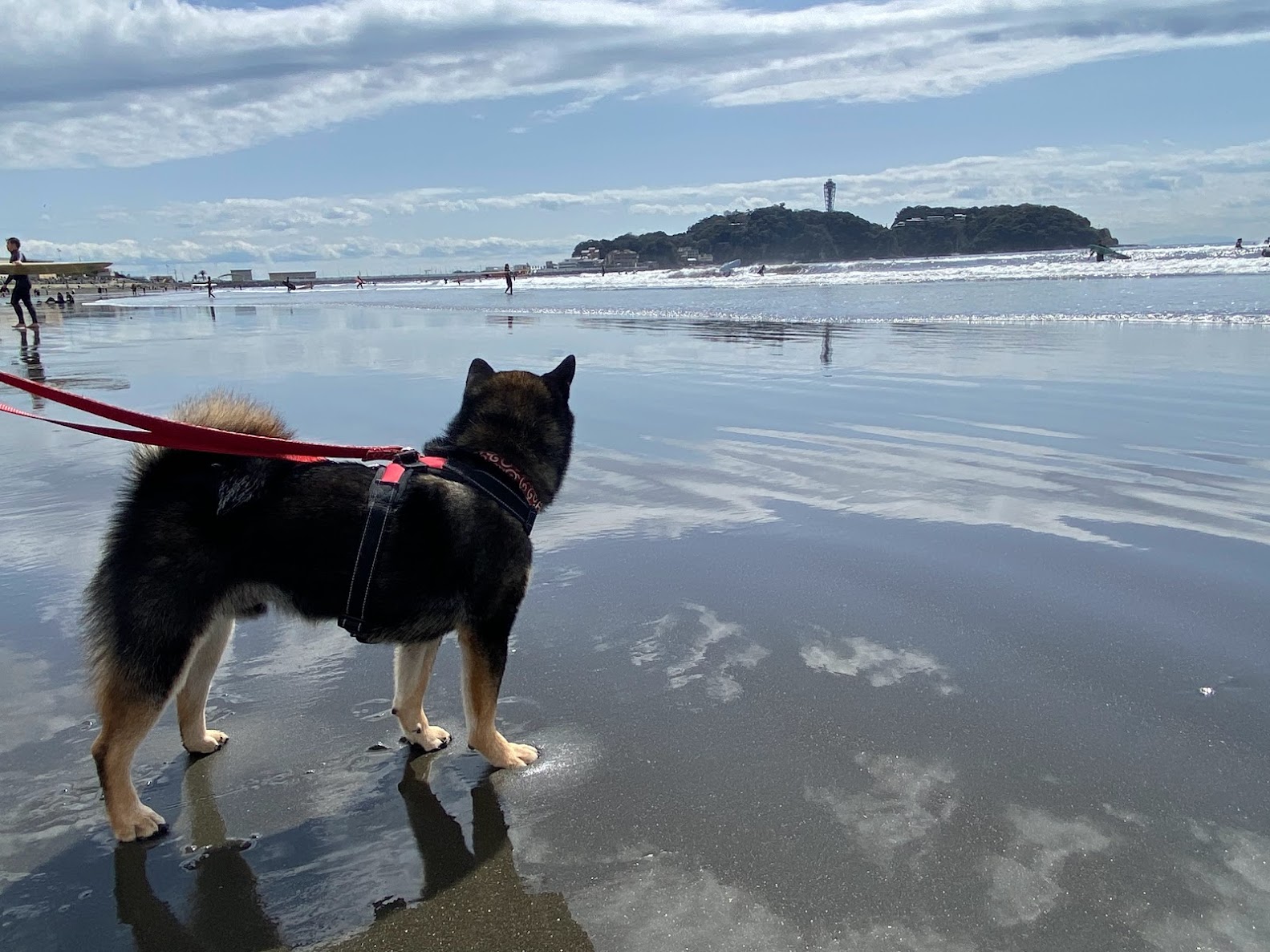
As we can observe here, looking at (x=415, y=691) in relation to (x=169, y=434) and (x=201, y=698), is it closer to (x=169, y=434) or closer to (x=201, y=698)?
(x=201, y=698)

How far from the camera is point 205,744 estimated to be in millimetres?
3441

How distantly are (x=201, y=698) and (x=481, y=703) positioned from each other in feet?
3.69

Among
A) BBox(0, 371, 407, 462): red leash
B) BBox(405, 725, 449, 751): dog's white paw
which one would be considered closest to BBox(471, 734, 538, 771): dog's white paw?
BBox(405, 725, 449, 751): dog's white paw

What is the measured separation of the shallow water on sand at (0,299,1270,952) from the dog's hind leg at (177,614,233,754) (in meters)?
0.09

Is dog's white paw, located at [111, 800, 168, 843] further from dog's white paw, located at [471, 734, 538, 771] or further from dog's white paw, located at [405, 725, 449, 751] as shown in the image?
dog's white paw, located at [471, 734, 538, 771]

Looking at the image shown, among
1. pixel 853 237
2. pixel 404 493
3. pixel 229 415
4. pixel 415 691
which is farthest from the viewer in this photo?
pixel 853 237

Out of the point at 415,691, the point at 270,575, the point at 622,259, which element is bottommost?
the point at 415,691

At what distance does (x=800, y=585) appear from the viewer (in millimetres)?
4992

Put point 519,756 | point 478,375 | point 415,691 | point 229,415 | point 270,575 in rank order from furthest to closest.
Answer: point 478,375, point 415,691, point 519,756, point 229,415, point 270,575

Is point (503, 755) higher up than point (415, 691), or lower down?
lower down

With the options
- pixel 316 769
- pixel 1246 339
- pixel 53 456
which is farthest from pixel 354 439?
pixel 1246 339

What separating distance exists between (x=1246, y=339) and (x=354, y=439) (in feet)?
50.6

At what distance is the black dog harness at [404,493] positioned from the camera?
308 centimetres

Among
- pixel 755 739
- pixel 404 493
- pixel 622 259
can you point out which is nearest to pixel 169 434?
pixel 404 493
